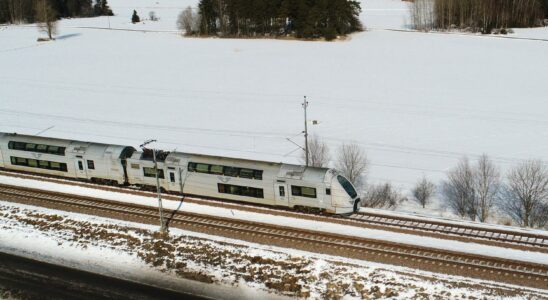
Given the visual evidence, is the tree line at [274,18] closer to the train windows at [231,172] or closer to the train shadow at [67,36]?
the train shadow at [67,36]

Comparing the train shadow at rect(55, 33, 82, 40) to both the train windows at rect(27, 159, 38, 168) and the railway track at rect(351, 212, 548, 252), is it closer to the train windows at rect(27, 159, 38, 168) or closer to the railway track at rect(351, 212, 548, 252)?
the train windows at rect(27, 159, 38, 168)

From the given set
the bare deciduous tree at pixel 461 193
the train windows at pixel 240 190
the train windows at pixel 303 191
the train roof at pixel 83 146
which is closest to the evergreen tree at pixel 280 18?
the bare deciduous tree at pixel 461 193

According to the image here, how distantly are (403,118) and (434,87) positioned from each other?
16.2 m

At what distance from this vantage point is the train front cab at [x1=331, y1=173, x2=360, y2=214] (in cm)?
3378

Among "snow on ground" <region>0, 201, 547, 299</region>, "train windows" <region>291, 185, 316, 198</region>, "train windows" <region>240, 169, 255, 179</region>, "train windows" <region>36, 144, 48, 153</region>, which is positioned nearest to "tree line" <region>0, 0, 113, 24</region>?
"train windows" <region>36, 144, 48, 153</region>

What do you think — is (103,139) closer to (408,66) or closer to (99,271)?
(99,271)

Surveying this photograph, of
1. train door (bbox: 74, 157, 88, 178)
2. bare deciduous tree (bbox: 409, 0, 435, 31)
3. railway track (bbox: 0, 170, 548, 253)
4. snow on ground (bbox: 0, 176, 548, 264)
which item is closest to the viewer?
snow on ground (bbox: 0, 176, 548, 264)

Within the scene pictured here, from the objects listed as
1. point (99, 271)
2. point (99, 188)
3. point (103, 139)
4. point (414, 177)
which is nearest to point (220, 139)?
point (103, 139)

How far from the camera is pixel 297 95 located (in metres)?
74.4

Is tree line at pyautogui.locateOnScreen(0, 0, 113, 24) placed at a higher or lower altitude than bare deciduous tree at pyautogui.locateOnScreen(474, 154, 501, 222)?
higher

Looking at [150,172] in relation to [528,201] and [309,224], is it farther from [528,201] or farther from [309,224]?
[528,201]

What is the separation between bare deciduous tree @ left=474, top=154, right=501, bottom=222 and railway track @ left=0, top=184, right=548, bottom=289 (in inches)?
349

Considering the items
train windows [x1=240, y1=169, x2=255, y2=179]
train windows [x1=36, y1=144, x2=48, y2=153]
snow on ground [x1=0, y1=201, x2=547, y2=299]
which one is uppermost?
train windows [x1=36, y1=144, x2=48, y2=153]

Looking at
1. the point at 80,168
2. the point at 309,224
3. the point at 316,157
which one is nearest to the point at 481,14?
the point at 316,157
